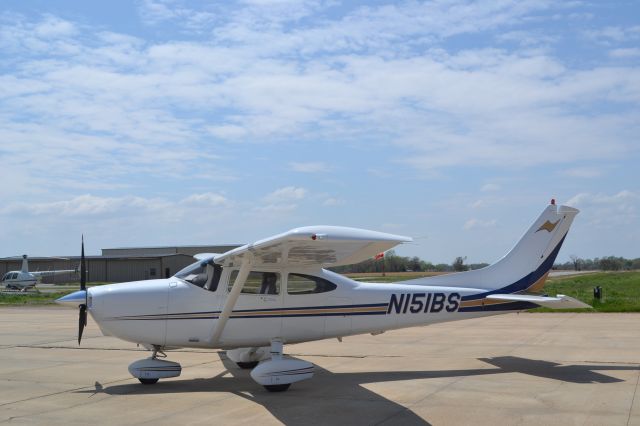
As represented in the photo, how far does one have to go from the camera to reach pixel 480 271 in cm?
1205

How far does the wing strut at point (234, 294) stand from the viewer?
997cm

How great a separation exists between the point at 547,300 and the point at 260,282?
469cm

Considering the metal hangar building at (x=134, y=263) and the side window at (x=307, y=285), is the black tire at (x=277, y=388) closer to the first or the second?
the side window at (x=307, y=285)

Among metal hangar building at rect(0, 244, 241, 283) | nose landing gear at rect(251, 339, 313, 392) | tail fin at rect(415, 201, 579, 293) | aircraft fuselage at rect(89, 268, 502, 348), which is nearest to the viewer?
nose landing gear at rect(251, 339, 313, 392)

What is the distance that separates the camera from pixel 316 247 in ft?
30.0

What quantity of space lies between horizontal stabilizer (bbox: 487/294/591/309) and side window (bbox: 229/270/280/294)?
12.4 ft

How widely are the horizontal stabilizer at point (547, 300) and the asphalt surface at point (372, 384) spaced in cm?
104

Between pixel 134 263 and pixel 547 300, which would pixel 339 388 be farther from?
pixel 134 263

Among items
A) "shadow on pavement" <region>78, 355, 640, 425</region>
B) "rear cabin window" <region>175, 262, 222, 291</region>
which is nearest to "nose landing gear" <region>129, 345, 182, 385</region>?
"shadow on pavement" <region>78, 355, 640, 425</region>

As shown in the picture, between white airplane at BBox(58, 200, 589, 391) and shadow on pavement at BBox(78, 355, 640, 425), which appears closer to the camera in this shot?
shadow on pavement at BBox(78, 355, 640, 425)

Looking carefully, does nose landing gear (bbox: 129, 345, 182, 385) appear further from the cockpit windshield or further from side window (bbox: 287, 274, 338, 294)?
side window (bbox: 287, 274, 338, 294)

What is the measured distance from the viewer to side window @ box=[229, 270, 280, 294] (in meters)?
10.7

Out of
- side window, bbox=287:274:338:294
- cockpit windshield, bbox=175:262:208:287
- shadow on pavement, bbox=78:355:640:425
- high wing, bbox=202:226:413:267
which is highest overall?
high wing, bbox=202:226:413:267

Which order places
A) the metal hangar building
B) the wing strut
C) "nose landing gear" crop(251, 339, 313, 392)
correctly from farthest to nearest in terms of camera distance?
the metal hangar building
the wing strut
"nose landing gear" crop(251, 339, 313, 392)
